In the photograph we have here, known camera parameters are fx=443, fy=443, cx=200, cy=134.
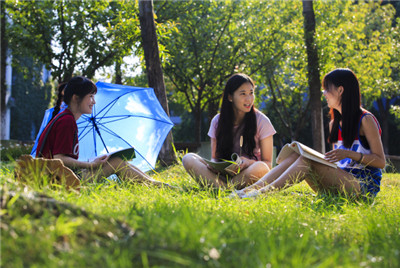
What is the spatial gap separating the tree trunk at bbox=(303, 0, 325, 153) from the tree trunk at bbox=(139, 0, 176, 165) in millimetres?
4374

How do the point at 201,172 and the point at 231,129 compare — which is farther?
the point at 231,129

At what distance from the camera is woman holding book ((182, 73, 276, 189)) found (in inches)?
208

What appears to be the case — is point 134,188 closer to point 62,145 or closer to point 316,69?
point 62,145

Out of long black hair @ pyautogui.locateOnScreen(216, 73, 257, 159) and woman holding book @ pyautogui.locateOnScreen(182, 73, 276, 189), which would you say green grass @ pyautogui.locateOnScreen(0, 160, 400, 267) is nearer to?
woman holding book @ pyautogui.locateOnScreen(182, 73, 276, 189)

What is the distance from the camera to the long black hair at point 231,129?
5.53 m

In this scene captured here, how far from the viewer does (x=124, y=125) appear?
250 inches

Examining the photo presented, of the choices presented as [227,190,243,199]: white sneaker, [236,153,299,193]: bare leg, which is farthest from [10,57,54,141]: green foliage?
[227,190,243,199]: white sneaker

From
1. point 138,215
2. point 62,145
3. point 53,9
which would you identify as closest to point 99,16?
point 53,9

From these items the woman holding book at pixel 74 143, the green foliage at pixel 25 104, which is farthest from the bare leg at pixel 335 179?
the green foliage at pixel 25 104

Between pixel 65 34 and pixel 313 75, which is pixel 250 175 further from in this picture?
pixel 65 34

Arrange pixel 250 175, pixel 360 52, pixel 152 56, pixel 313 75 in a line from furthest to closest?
pixel 360 52, pixel 313 75, pixel 152 56, pixel 250 175

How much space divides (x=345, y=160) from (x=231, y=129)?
152 cm

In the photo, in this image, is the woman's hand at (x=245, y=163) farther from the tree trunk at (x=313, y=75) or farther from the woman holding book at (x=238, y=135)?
the tree trunk at (x=313, y=75)

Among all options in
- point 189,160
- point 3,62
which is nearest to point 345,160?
point 189,160
